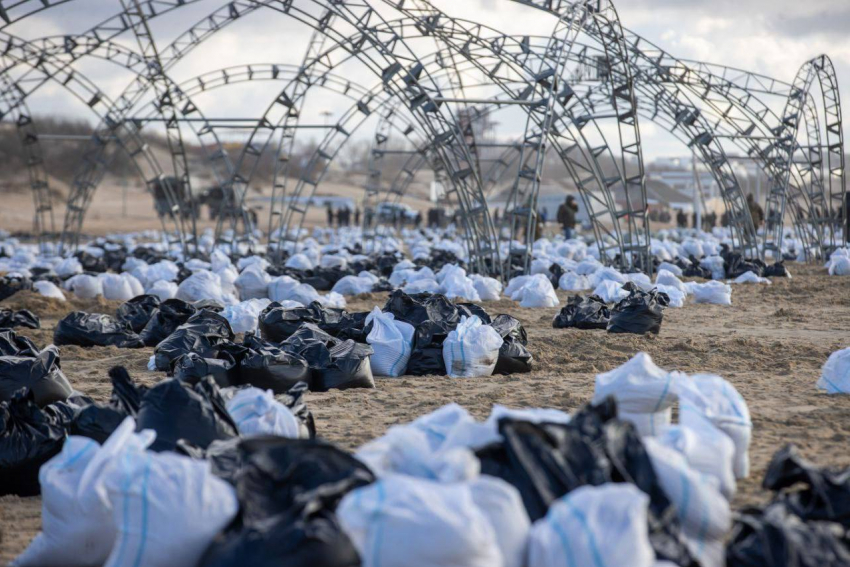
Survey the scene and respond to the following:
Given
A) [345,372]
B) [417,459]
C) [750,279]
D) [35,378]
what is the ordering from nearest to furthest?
[417,459]
[35,378]
[345,372]
[750,279]

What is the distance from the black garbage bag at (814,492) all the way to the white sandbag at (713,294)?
9991 mm

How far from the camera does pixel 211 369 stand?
680 centimetres

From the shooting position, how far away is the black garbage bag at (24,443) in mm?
4758

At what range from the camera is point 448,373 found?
25.6 ft

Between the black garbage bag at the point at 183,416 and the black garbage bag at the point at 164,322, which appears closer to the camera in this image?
the black garbage bag at the point at 183,416

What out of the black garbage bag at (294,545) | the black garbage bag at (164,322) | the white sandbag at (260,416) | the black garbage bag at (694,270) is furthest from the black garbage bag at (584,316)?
the black garbage bag at (294,545)

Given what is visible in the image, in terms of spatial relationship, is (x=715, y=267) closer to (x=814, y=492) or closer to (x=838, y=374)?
(x=838, y=374)

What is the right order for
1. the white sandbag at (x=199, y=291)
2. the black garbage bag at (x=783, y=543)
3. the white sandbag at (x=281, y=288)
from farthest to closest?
the white sandbag at (x=281, y=288), the white sandbag at (x=199, y=291), the black garbage bag at (x=783, y=543)

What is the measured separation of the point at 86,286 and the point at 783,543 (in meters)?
12.9

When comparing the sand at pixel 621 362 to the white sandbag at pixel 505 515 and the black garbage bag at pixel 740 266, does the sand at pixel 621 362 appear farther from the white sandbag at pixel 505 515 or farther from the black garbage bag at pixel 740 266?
the black garbage bag at pixel 740 266

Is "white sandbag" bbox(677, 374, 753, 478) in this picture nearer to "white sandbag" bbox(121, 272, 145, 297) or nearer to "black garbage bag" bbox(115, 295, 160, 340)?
"black garbage bag" bbox(115, 295, 160, 340)

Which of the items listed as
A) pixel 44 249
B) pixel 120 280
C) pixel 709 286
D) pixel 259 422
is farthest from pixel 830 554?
pixel 44 249

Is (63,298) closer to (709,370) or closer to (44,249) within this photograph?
(709,370)

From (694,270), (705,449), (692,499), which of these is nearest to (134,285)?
(694,270)
